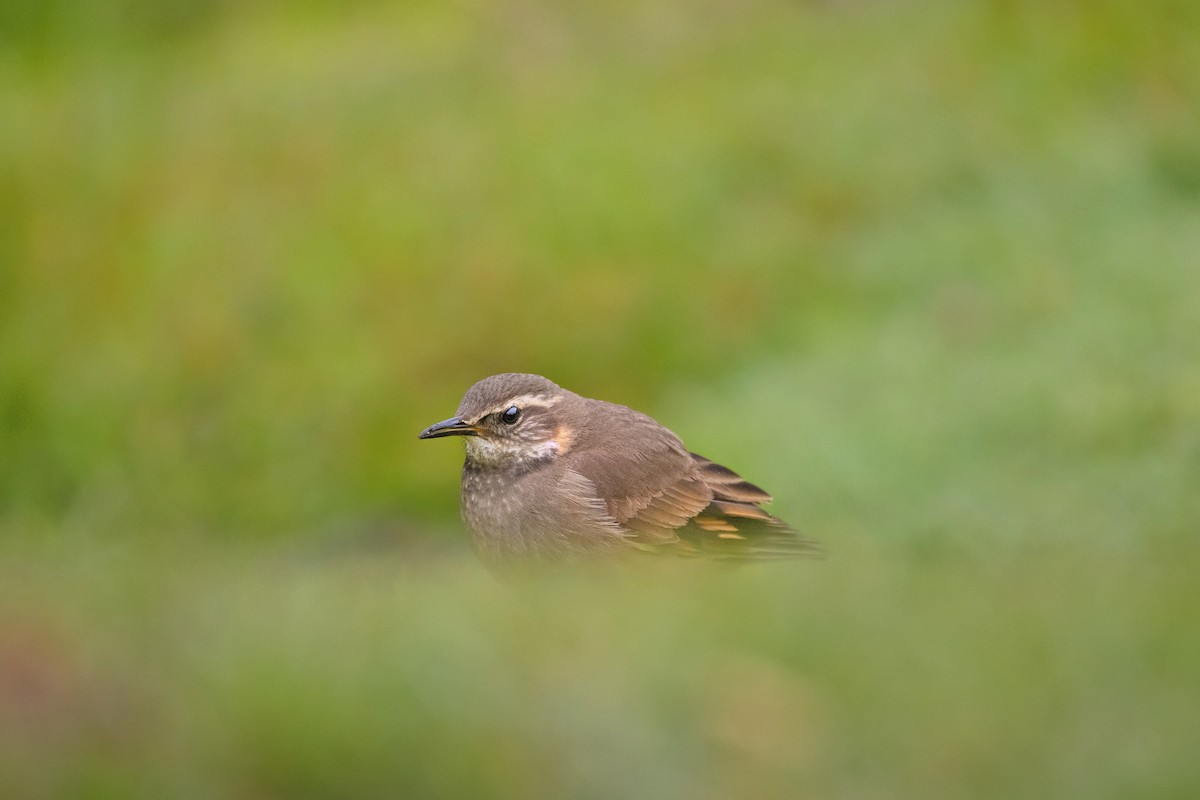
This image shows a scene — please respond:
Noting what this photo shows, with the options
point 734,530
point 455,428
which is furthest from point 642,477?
point 455,428

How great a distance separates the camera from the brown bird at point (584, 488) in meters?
7.57

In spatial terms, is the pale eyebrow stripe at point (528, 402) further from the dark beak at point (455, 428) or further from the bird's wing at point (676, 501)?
the bird's wing at point (676, 501)

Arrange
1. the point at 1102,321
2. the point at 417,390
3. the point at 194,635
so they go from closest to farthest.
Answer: the point at 194,635
the point at 1102,321
the point at 417,390

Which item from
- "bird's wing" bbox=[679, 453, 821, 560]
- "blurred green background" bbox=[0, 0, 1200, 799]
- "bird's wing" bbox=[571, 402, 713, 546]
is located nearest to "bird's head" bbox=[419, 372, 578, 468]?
"bird's wing" bbox=[571, 402, 713, 546]

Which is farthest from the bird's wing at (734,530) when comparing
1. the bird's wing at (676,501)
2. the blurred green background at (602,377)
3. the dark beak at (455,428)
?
the dark beak at (455,428)

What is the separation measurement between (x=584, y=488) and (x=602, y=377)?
17.9 feet

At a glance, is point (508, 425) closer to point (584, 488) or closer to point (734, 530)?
point (584, 488)

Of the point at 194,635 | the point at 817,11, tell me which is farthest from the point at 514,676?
the point at 817,11

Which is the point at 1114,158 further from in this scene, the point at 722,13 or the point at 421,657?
the point at 421,657

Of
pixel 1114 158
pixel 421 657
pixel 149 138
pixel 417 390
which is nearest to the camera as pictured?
pixel 421 657

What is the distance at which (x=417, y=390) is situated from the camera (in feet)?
42.8

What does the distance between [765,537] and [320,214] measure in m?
7.57

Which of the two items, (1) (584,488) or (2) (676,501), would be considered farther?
(2) (676,501)

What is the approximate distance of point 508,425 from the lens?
26.4ft
